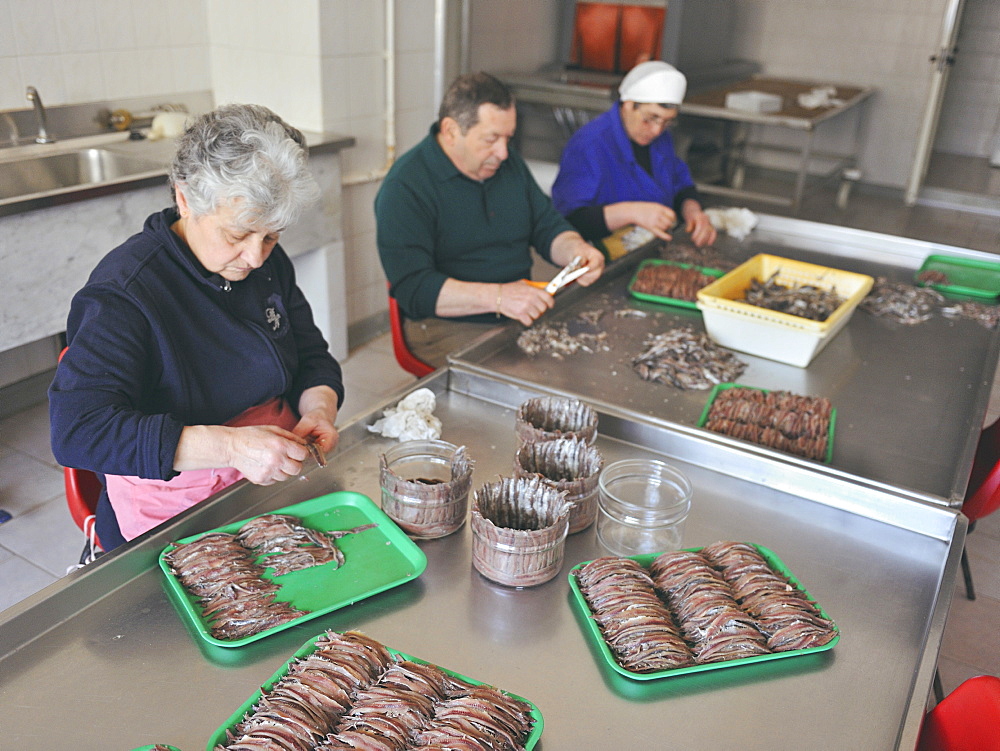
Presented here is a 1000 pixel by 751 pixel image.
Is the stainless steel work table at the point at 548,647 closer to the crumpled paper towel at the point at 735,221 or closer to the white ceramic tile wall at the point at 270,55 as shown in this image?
the crumpled paper towel at the point at 735,221

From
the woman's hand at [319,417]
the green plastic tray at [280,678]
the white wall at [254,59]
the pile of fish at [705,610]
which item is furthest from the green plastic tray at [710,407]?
the white wall at [254,59]

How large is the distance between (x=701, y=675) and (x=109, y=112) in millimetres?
3495

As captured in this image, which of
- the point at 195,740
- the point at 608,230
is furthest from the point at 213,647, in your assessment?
the point at 608,230

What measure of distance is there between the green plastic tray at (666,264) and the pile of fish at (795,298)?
0.15 meters

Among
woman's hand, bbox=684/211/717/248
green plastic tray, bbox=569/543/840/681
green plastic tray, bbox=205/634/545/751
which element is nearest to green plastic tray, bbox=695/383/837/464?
green plastic tray, bbox=569/543/840/681

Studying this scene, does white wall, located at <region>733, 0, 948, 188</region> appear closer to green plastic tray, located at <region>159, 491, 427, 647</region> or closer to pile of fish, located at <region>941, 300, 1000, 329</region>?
pile of fish, located at <region>941, 300, 1000, 329</region>

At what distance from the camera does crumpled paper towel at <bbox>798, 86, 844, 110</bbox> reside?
566cm

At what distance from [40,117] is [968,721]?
3.57 m

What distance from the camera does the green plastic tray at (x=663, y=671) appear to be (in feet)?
4.06

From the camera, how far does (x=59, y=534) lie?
292 cm

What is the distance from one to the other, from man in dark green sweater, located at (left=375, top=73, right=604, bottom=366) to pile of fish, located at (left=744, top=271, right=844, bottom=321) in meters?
0.51

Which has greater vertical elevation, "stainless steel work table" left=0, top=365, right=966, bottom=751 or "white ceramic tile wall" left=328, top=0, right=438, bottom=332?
"white ceramic tile wall" left=328, top=0, right=438, bottom=332

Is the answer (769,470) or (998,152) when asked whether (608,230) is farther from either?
(998,152)

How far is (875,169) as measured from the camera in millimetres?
6660
